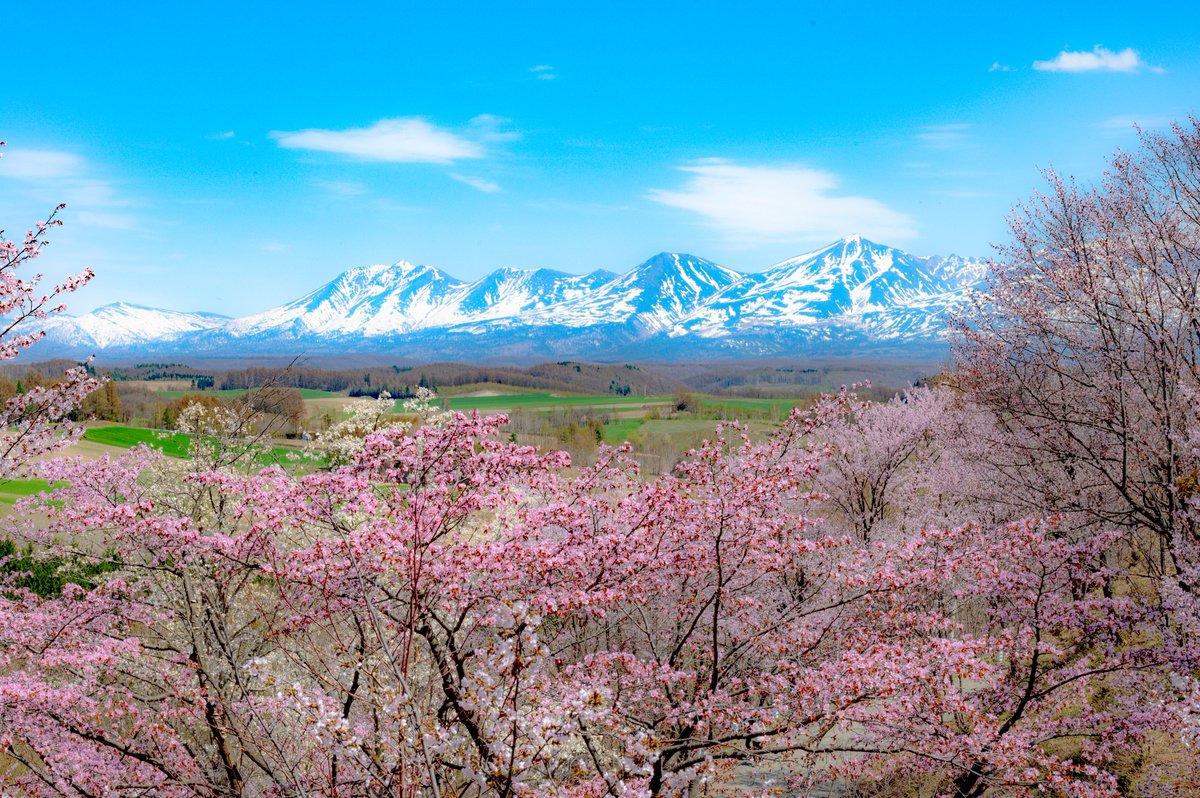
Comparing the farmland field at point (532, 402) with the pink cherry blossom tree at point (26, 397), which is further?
the farmland field at point (532, 402)

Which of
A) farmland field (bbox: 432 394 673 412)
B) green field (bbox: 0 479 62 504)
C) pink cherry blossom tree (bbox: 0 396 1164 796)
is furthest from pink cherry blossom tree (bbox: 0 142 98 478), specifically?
farmland field (bbox: 432 394 673 412)

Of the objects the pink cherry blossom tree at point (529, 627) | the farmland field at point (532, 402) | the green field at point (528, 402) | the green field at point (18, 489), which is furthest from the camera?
the green field at point (528, 402)

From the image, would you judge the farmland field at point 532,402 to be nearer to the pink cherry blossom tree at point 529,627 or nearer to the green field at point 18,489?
the green field at point 18,489

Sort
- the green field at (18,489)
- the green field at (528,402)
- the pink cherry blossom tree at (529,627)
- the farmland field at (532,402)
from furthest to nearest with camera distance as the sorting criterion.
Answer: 1. the green field at (528,402)
2. the farmland field at (532,402)
3. the green field at (18,489)
4. the pink cherry blossom tree at (529,627)

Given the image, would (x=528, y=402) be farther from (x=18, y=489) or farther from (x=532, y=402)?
(x=18, y=489)

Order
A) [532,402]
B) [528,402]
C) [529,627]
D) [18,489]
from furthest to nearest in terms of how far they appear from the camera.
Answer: [532,402] < [528,402] < [18,489] < [529,627]

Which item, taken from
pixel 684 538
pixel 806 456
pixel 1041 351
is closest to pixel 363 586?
pixel 684 538

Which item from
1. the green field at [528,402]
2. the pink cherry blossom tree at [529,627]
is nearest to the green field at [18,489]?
the pink cherry blossom tree at [529,627]

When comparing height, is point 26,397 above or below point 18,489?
above

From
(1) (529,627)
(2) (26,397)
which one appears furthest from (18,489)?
(1) (529,627)

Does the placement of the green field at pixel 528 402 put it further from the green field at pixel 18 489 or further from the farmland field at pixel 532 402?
the green field at pixel 18 489

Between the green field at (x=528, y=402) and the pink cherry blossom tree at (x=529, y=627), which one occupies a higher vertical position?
the pink cherry blossom tree at (x=529, y=627)

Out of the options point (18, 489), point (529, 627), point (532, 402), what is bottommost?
point (18, 489)

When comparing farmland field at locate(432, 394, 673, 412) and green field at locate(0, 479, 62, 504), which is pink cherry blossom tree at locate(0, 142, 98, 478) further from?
farmland field at locate(432, 394, 673, 412)
